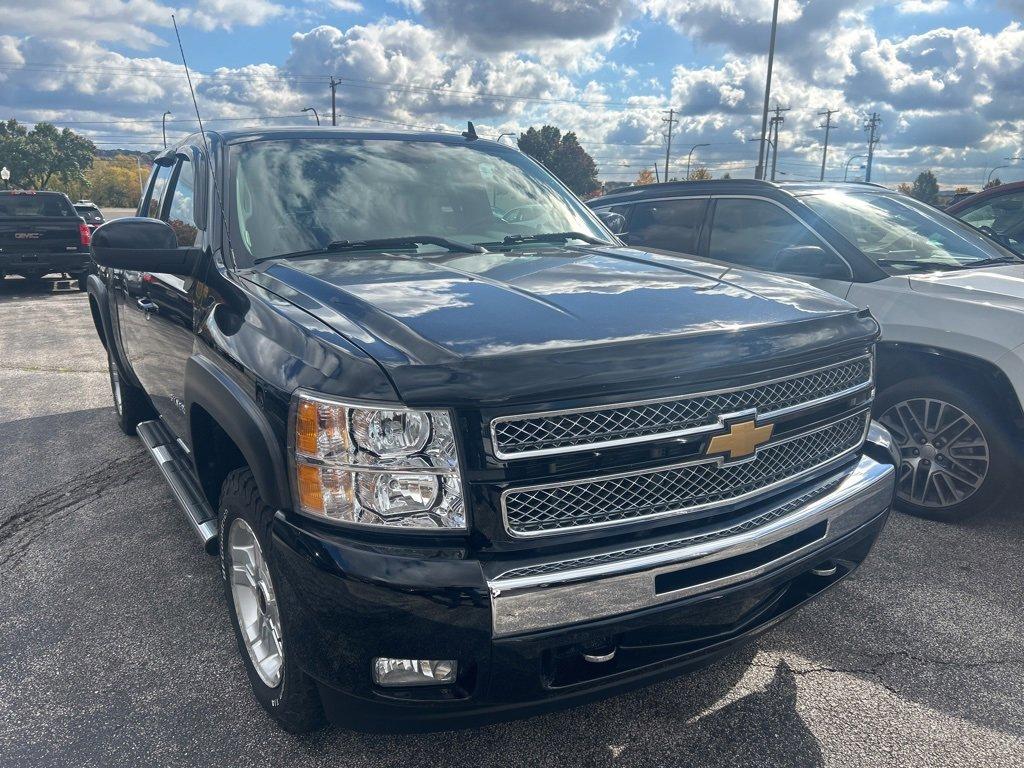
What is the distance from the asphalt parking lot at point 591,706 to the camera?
2.40m

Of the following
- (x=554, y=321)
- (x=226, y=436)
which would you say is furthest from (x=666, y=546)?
(x=226, y=436)

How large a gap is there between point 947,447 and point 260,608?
341 centimetres

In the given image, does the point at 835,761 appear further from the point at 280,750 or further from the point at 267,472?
the point at 267,472

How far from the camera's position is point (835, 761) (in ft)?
7.76

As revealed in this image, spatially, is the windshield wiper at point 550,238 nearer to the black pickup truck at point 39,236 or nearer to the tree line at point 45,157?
the black pickup truck at point 39,236

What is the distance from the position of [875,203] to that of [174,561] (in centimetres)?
470

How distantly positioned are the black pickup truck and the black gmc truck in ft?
44.3

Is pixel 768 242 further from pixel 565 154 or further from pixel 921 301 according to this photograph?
pixel 565 154

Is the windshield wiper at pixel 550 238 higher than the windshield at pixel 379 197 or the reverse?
the reverse

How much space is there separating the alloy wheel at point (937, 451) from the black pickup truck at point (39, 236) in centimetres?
1439

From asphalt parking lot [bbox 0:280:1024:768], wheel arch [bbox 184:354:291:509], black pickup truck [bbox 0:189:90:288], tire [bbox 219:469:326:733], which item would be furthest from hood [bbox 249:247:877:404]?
black pickup truck [bbox 0:189:90:288]

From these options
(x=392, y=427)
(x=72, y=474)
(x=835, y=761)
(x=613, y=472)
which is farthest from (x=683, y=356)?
(x=72, y=474)

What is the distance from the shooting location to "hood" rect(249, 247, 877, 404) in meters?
1.91

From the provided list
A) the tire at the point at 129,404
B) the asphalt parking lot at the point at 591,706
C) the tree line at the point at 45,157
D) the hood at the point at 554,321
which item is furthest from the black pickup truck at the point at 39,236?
the tree line at the point at 45,157
